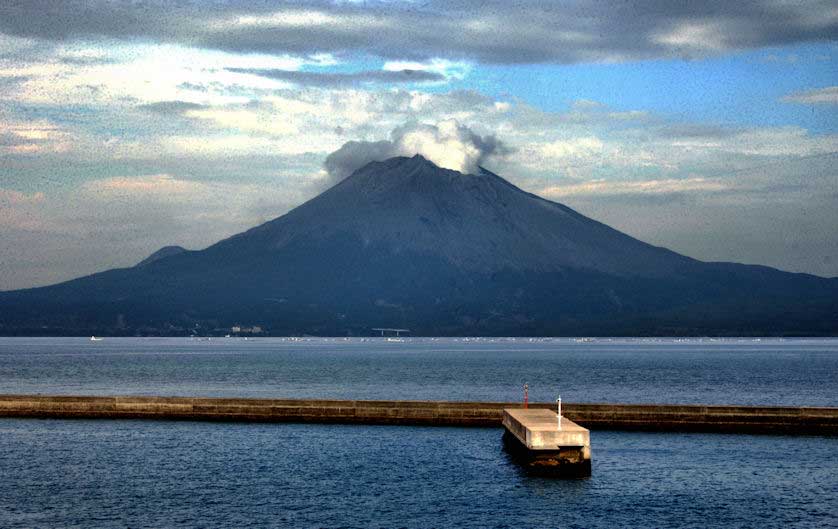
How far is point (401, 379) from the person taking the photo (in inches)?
5157

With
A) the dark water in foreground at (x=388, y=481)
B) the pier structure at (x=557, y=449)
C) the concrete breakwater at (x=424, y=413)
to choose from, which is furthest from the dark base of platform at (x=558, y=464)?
the concrete breakwater at (x=424, y=413)

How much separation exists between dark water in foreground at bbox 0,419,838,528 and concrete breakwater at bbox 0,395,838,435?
113 centimetres

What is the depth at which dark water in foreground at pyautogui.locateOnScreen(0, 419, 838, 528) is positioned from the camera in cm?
3753

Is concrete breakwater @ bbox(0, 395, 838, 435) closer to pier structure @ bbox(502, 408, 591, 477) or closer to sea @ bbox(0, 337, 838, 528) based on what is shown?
sea @ bbox(0, 337, 838, 528)

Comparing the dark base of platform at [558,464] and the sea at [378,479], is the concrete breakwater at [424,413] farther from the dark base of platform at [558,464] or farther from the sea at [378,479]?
the dark base of platform at [558,464]

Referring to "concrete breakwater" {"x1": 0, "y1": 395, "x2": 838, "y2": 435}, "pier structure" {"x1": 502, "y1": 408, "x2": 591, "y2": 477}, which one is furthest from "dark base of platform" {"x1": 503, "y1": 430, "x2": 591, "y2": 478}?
"concrete breakwater" {"x1": 0, "y1": 395, "x2": 838, "y2": 435}

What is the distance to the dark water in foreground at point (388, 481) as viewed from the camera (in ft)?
123

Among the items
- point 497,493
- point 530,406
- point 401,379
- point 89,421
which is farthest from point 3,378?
point 497,493

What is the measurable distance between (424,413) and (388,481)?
56.9ft

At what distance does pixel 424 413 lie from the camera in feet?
205

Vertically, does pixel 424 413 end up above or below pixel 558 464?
above

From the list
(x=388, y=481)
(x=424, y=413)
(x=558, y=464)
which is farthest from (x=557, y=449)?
(x=424, y=413)

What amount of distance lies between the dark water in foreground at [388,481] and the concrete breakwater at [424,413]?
1129 millimetres

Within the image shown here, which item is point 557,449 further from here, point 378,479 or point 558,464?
point 378,479
